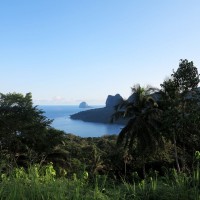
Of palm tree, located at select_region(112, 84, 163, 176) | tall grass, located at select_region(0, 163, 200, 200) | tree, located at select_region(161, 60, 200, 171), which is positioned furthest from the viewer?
palm tree, located at select_region(112, 84, 163, 176)

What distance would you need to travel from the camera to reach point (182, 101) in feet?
92.7

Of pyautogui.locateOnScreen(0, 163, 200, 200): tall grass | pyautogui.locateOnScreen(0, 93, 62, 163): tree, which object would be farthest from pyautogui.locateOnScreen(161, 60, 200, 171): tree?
pyautogui.locateOnScreen(0, 163, 200, 200): tall grass

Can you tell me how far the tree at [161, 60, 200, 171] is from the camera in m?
26.1

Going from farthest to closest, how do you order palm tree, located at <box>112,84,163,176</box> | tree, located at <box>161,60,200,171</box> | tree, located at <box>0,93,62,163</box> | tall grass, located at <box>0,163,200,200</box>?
palm tree, located at <box>112,84,163,176</box> < tree, located at <box>0,93,62,163</box> < tree, located at <box>161,60,200,171</box> < tall grass, located at <box>0,163,200,200</box>

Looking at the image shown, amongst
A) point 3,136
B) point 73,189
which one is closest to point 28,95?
point 3,136

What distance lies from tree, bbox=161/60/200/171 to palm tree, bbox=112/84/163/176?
1.43 metres

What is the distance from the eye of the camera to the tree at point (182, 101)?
85.7 ft

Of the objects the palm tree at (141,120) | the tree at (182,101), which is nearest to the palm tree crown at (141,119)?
the palm tree at (141,120)

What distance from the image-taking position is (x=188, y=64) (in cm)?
2848

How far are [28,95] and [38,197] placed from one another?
32.6m

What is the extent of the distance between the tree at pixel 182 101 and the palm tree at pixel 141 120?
143cm

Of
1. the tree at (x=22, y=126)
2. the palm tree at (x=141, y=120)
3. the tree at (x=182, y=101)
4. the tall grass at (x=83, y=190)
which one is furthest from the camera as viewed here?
the palm tree at (x=141, y=120)

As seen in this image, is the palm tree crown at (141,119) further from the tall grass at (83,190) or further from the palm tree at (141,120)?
the tall grass at (83,190)

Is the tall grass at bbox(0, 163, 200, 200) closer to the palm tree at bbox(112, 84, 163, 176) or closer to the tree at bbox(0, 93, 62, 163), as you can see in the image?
the tree at bbox(0, 93, 62, 163)
